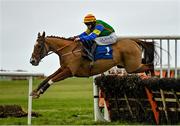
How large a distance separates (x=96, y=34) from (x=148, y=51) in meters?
1.41

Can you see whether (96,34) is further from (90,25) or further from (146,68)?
(146,68)

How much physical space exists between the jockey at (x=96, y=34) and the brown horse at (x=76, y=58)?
8.3 inches

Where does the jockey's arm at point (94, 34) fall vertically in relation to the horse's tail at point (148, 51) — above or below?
above

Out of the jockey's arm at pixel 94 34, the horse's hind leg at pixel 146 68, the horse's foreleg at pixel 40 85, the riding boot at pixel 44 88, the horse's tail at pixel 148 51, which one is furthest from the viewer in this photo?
the horse's tail at pixel 148 51

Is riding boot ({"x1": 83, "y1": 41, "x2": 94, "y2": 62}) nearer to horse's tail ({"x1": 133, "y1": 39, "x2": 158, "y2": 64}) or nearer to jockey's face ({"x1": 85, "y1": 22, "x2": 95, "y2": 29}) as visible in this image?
jockey's face ({"x1": 85, "y1": 22, "x2": 95, "y2": 29})

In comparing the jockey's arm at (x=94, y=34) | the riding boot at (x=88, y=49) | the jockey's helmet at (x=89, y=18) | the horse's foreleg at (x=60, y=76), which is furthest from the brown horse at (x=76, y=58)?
the jockey's helmet at (x=89, y=18)

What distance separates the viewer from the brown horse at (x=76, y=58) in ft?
37.3

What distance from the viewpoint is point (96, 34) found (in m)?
11.2

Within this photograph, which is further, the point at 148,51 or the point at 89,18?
the point at 148,51

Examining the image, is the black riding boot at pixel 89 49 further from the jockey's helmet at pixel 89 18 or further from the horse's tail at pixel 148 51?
the horse's tail at pixel 148 51

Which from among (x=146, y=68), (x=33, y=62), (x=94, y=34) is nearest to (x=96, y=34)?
(x=94, y=34)

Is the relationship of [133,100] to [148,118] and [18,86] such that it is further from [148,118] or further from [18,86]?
[18,86]

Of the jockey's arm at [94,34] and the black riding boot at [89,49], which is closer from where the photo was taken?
the jockey's arm at [94,34]

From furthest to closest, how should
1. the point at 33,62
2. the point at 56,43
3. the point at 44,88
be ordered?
the point at 56,43, the point at 33,62, the point at 44,88
